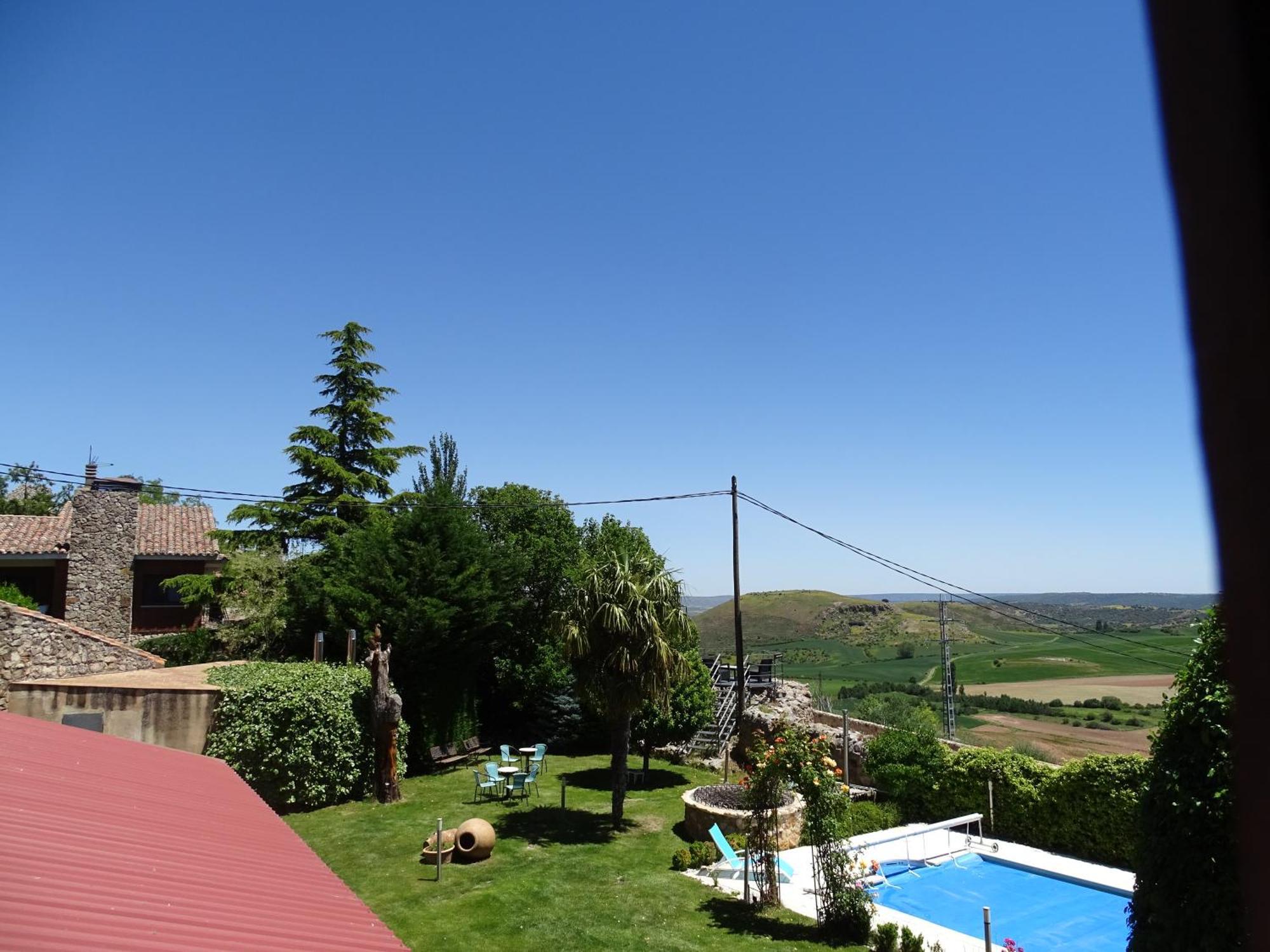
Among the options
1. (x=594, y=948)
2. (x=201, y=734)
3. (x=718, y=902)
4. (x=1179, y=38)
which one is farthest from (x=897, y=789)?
(x=1179, y=38)

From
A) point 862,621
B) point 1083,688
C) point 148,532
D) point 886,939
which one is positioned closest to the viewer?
point 886,939

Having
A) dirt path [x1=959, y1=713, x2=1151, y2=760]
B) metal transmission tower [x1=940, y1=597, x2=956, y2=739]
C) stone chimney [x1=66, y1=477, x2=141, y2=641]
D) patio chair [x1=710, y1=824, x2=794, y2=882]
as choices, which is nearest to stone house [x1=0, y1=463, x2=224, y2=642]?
stone chimney [x1=66, y1=477, x2=141, y2=641]

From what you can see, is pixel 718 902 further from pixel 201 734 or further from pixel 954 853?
pixel 201 734

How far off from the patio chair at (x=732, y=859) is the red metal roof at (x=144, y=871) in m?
8.90

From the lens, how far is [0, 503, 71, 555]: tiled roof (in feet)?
80.1

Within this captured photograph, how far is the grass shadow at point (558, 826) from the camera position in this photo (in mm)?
13977

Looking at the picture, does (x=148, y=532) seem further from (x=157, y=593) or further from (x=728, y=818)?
(x=728, y=818)

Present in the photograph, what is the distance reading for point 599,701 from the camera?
15.2 meters

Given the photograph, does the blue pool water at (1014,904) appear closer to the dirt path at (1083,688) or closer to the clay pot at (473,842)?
the clay pot at (473,842)

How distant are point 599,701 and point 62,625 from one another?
449 inches

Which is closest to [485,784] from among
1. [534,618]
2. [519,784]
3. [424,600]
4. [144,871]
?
[519,784]

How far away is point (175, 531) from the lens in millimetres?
28688

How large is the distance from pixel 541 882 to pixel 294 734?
22.0 ft

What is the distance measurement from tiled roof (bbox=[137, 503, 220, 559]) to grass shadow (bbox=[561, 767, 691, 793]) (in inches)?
687
